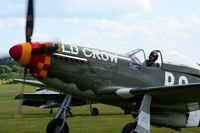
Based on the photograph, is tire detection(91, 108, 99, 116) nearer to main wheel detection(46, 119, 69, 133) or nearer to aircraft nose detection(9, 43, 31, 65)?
main wheel detection(46, 119, 69, 133)

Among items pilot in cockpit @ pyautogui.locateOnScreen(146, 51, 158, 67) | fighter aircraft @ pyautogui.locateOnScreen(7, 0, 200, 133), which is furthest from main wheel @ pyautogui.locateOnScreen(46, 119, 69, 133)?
pilot in cockpit @ pyautogui.locateOnScreen(146, 51, 158, 67)

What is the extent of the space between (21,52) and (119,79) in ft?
7.23

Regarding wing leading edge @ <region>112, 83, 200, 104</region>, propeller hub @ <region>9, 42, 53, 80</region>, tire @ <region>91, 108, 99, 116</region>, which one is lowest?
tire @ <region>91, 108, 99, 116</region>

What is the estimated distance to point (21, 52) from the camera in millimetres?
8047

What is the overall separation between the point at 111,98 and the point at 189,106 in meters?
1.88

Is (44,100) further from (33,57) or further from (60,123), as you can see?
(33,57)

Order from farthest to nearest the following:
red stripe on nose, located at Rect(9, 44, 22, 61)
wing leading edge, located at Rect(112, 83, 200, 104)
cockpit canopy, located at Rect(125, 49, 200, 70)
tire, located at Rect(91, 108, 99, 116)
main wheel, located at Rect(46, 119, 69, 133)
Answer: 1. tire, located at Rect(91, 108, 99, 116)
2. main wheel, located at Rect(46, 119, 69, 133)
3. cockpit canopy, located at Rect(125, 49, 200, 70)
4. wing leading edge, located at Rect(112, 83, 200, 104)
5. red stripe on nose, located at Rect(9, 44, 22, 61)

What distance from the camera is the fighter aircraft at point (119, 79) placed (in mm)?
8336

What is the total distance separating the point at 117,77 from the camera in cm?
905

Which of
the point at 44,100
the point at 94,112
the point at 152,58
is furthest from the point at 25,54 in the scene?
the point at 44,100

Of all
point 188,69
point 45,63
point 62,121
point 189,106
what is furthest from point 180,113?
point 45,63

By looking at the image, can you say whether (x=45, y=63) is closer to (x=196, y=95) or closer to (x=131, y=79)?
(x=131, y=79)

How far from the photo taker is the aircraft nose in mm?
8031

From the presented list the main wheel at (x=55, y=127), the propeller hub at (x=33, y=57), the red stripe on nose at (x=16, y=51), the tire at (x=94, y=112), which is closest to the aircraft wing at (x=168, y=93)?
the propeller hub at (x=33, y=57)
